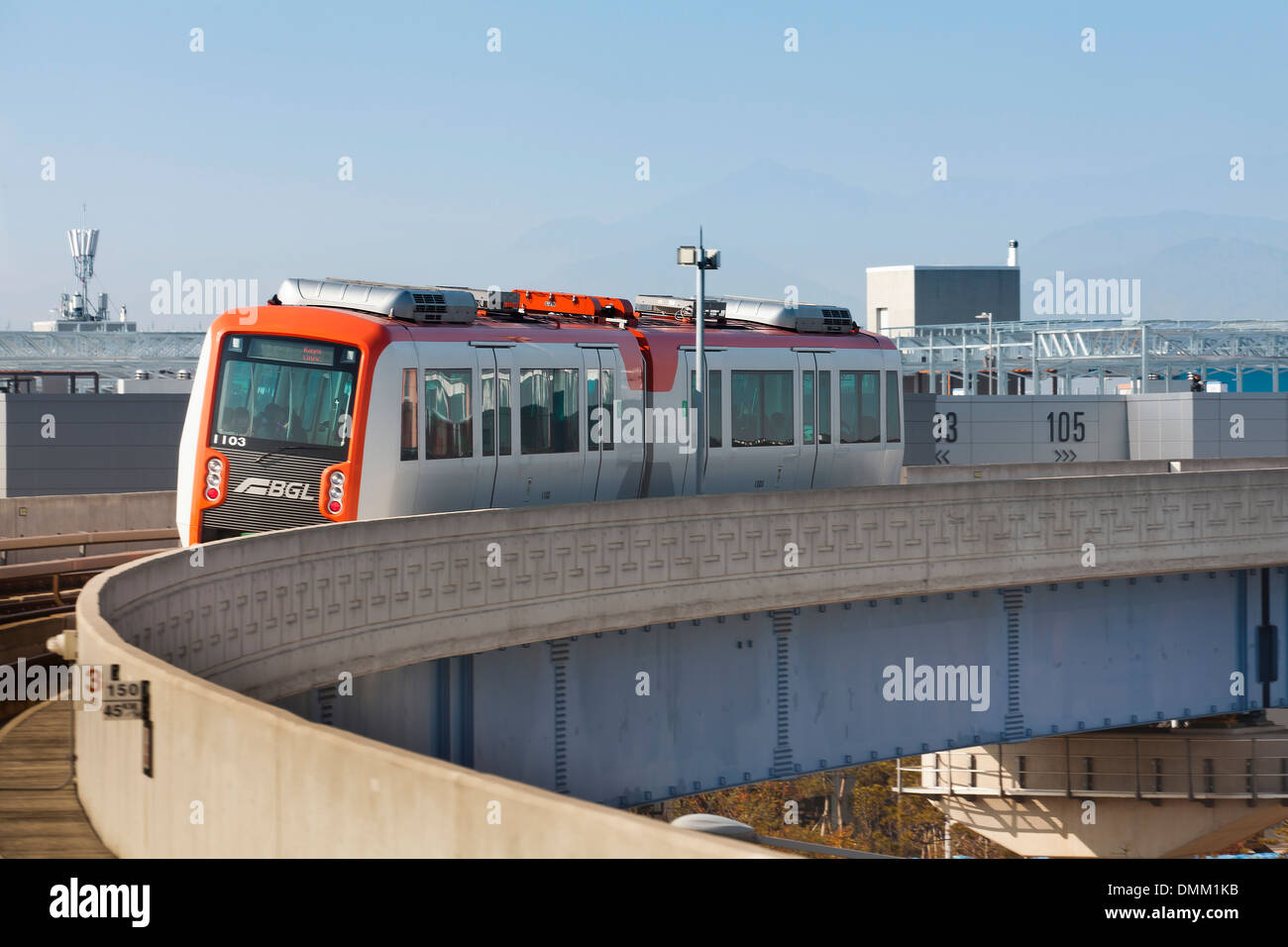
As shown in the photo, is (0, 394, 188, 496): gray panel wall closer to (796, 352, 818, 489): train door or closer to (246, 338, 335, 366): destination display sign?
(796, 352, 818, 489): train door

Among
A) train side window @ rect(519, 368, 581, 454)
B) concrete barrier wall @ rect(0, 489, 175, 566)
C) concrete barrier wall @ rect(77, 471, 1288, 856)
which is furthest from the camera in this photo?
concrete barrier wall @ rect(0, 489, 175, 566)

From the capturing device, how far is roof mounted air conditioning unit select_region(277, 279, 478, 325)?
1920 cm

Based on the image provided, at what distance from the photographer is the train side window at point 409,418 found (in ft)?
60.3

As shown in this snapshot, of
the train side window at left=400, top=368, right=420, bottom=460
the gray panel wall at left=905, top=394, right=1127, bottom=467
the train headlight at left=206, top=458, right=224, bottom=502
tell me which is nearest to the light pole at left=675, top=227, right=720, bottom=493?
the train side window at left=400, top=368, right=420, bottom=460

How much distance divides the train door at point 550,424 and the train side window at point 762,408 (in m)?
3.01

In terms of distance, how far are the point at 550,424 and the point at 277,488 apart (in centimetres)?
404

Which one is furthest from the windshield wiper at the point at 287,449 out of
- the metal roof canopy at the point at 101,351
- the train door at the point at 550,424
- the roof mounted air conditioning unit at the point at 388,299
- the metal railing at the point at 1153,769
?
the metal roof canopy at the point at 101,351

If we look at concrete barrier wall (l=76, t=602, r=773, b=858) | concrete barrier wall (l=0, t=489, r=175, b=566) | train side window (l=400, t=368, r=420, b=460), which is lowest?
concrete barrier wall (l=76, t=602, r=773, b=858)

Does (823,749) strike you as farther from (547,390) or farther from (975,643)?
(547,390)

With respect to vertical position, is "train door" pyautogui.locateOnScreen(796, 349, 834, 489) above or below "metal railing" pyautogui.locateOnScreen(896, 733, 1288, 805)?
above

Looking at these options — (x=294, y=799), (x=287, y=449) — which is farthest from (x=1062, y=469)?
(x=294, y=799)

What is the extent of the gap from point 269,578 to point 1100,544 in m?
13.9

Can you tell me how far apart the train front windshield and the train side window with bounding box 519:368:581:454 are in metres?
2.70

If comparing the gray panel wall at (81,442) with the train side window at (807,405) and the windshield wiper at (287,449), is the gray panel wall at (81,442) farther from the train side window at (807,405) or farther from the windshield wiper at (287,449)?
the windshield wiper at (287,449)
